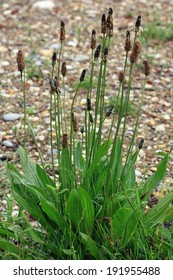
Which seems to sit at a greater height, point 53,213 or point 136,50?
point 136,50

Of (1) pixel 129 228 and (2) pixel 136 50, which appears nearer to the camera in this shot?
(2) pixel 136 50

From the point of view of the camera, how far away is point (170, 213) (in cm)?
327

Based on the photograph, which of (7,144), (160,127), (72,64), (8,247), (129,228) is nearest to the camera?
(129,228)

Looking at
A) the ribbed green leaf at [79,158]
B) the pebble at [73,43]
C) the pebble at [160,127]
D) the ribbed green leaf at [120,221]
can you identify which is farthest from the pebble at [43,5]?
the ribbed green leaf at [120,221]

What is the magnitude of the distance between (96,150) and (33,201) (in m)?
0.42

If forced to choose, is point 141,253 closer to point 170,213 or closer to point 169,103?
point 170,213

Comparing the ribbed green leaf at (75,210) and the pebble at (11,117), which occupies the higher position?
the ribbed green leaf at (75,210)

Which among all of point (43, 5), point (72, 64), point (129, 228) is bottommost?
point (129, 228)

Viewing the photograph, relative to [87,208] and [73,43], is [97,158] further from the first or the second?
[73,43]

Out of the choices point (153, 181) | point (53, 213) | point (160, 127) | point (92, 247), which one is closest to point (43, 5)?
point (160, 127)

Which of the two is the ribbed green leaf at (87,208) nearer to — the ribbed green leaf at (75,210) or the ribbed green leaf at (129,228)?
the ribbed green leaf at (75,210)

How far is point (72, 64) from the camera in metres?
5.95

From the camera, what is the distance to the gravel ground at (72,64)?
15.8ft
